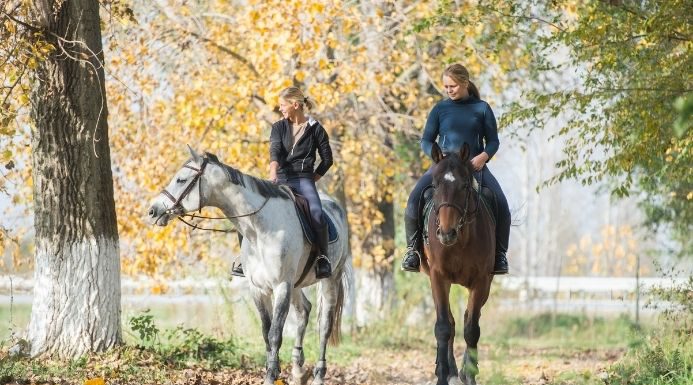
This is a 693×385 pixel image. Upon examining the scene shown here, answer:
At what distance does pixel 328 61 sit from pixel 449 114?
8300mm

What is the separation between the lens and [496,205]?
10344mm

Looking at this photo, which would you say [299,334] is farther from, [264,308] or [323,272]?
[323,272]

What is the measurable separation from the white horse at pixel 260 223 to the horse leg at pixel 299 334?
0.01 meters

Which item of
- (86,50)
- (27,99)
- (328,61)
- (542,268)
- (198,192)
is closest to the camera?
(198,192)

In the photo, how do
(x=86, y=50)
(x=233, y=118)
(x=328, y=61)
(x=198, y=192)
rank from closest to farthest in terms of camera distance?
(x=198, y=192) < (x=86, y=50) < (x=328, y=61) < (x=233, y=118)

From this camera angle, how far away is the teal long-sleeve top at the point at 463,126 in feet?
33.7

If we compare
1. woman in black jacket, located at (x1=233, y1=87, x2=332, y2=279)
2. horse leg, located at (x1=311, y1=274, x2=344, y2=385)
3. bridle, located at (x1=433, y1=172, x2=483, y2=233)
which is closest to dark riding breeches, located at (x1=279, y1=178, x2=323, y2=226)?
woman in black jacket, located at (x1=233, y1=87, x2=332, y2=279)

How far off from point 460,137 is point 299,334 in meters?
2.62

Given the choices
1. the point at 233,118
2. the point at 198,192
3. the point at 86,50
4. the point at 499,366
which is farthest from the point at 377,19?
the point at 499,366

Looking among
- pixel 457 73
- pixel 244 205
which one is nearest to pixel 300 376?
pixel 244 205

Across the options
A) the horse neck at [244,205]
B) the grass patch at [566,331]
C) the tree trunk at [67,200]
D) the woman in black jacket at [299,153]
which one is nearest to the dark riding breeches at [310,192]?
the woman in black jacket at [299,153]

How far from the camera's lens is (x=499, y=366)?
6625 mm

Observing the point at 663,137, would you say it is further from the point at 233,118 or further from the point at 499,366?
the point at 233,118

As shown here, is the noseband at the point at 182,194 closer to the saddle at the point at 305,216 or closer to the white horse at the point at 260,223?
the white horse at the point at 260,223
